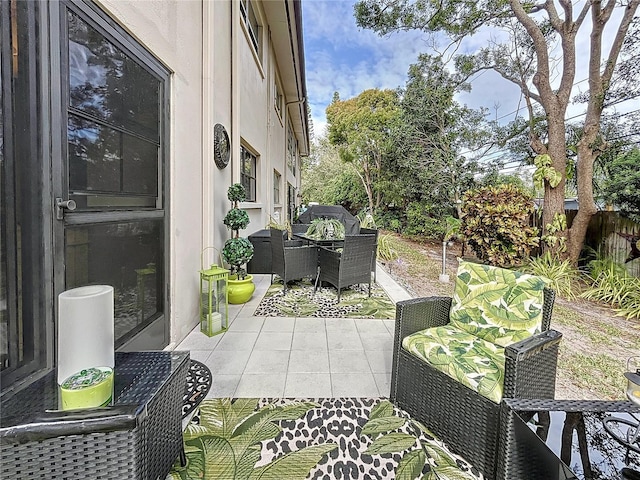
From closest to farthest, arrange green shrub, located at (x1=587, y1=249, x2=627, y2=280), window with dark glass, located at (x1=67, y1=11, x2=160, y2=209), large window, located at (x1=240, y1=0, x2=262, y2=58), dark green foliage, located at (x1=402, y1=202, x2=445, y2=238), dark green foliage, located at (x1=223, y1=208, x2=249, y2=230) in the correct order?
window with dark glass, located at (x1=67, y1=11, x2=160, y2=209)
dark green foliage, located at (x1=223, y1=208, x2=249, y2=230)
green shrub, located at (x1=587, y1=249, x2=627, y2=280)
large window, located at (x1=240, y1=0, x2=262, y2=58)
dark green foliage, located at (x1=402, y1=202, x2=445, y2=238)

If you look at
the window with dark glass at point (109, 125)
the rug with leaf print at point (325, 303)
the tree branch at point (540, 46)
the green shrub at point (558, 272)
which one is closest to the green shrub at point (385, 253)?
the rug with leaf print at point (325, 303)

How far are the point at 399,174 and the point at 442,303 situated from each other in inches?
438

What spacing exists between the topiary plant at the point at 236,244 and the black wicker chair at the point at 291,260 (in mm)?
621

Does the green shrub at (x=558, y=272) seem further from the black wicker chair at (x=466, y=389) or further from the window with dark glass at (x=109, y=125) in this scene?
the window with dark glass at (x=109, y=125)

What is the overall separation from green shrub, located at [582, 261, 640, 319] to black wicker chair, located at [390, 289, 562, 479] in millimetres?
3835

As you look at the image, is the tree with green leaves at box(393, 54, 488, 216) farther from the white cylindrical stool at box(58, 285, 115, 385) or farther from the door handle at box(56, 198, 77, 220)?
the white cylindrical stool at box(58, 285, 115, 385)

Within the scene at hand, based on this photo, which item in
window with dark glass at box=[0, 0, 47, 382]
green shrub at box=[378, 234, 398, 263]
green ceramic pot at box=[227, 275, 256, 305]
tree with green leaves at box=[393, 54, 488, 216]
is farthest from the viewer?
tree with green leaves at box=[393, 54, 488, 216]

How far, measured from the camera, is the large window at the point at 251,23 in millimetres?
5119

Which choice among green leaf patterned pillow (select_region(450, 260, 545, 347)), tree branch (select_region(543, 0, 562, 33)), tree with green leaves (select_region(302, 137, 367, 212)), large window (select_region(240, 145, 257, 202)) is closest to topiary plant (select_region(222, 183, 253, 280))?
large window (select_region(240, 145, 257, 202))

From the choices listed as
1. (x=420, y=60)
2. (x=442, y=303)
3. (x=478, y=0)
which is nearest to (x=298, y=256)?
(x=442, y=303)

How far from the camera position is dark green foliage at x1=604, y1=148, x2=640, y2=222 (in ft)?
15.2

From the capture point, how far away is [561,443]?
1213 mm

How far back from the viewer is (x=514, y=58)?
24.6 feet

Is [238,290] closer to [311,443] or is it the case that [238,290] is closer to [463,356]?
[311,443]
